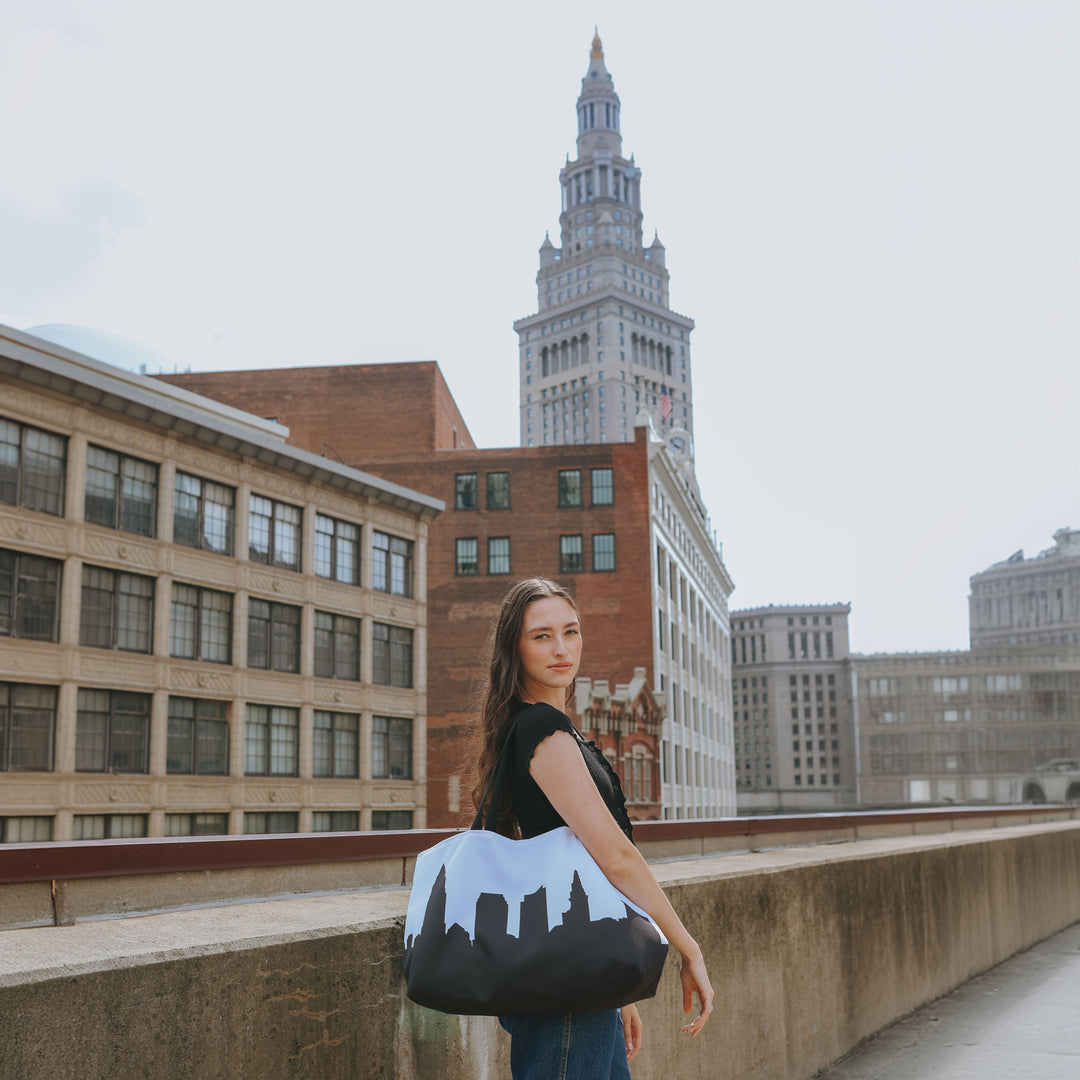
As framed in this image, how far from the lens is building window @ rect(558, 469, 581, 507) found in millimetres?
62500

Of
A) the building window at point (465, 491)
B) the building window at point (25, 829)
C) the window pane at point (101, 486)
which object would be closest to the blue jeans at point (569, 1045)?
the building window at point (25, 829)

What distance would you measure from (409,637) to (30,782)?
57.4ft

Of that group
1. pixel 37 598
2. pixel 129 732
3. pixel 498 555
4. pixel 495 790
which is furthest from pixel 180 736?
pixel 495 790

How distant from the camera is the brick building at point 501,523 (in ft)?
196

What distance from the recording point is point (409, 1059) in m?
3.62

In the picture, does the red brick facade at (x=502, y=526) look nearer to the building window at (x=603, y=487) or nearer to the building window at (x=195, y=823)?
the building window at (x=603, y=487)

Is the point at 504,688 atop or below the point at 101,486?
below

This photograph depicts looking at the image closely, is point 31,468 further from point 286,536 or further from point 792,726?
point 792,726

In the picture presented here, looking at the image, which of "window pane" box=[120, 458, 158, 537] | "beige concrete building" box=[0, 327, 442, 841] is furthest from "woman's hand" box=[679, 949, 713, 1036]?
"window pane" box=[120, 458, 158, 537]

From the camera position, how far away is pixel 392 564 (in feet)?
153

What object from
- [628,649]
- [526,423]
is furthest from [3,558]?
[526,423]

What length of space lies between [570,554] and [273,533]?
79.5 ft

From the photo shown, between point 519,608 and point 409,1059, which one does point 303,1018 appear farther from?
point 519,608

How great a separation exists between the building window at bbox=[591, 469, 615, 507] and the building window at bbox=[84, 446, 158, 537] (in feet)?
99.3
